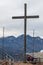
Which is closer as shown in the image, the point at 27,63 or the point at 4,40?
the point at 27,63

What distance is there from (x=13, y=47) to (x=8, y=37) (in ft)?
4.04

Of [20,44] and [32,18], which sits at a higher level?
[32,18]

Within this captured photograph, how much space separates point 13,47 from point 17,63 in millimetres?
9772

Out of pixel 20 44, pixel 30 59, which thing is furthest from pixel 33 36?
pixel 30 59

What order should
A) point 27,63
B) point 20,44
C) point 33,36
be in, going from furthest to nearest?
point 20,44 < point 33,36 < point 27,63

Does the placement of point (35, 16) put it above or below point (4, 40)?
above

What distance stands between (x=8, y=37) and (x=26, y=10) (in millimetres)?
9623

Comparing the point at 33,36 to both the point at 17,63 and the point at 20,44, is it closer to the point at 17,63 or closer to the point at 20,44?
the point at 20,44

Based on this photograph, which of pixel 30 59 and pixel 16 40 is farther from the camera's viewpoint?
pixel 16 40

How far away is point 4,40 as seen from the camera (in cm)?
3288

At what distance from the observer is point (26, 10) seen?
23094mm

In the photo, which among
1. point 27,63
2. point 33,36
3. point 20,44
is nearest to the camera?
point 27,63

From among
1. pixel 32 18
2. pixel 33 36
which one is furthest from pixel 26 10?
pixel 33 36

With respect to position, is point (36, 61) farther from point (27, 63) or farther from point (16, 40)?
point (16, 40)
